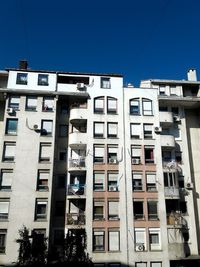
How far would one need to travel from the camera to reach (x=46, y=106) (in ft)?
103

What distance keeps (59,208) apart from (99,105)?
12198mm

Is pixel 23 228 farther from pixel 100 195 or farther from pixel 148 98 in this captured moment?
pixel 148 98

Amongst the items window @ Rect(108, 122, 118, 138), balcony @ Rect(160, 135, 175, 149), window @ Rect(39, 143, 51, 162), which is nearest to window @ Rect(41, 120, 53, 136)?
window @ Rect(39, 143, 51, 162)

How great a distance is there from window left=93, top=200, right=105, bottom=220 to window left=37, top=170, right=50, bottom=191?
5300 mm

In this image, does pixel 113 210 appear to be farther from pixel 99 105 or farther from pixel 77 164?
pixel 99 105

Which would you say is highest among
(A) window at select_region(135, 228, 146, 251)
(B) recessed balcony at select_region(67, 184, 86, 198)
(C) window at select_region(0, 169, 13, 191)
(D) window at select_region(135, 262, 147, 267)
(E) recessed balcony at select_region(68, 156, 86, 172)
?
(E) recessed balcony at select_region(68, 156, 86, 172)

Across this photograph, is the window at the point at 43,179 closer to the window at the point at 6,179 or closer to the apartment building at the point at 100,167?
the apartment building at the point at 100,167

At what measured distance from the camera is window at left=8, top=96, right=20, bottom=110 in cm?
3077

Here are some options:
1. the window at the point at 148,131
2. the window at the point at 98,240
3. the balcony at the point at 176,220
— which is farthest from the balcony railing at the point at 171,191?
the window at the point at 98,240

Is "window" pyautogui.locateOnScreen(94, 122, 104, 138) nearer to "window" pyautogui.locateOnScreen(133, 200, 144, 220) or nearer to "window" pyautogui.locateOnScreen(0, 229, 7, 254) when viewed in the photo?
"window" pyautogui.locateOnScreen(133, 200, 144, 220)

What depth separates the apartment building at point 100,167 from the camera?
27016 mm

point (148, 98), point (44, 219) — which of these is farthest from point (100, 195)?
point (148, 98)

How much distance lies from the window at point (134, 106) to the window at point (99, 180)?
812cm

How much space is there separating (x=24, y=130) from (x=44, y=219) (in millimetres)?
9367
